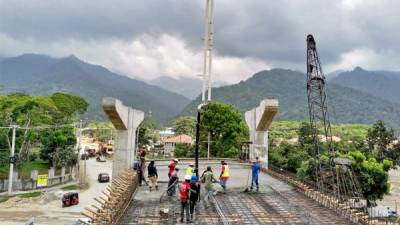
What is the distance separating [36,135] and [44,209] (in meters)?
13.3

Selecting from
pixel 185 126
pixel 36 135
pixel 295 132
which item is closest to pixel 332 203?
pixel 36 135

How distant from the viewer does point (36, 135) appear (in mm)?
48156

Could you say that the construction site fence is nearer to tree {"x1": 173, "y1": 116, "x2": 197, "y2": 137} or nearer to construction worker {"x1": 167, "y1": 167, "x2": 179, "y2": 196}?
construction worker {"x1": 167, "y1": 167, "x2": 179, "y2": 196}

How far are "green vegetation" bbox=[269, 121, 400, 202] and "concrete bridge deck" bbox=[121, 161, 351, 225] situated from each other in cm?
1143

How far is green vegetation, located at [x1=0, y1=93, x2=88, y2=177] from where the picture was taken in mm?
45625

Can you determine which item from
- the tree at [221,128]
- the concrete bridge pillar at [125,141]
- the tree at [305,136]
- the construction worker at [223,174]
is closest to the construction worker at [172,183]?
the construction worker at [223,174]

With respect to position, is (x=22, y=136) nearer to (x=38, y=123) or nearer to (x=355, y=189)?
(x=38, y=123)

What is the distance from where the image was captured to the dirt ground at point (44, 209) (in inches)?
1332

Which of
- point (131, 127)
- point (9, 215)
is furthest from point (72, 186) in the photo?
point (131, 127)

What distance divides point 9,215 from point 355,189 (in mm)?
30755

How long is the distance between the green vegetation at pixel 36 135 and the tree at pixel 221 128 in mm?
20169

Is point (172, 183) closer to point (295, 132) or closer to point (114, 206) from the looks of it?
point (114, 206)

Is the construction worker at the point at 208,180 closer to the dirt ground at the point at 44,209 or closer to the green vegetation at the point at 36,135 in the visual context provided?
the dirt ground at the point at 44,209

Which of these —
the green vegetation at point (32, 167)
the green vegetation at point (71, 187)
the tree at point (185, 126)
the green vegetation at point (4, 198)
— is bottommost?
the green vegetation at point (4, 198)
